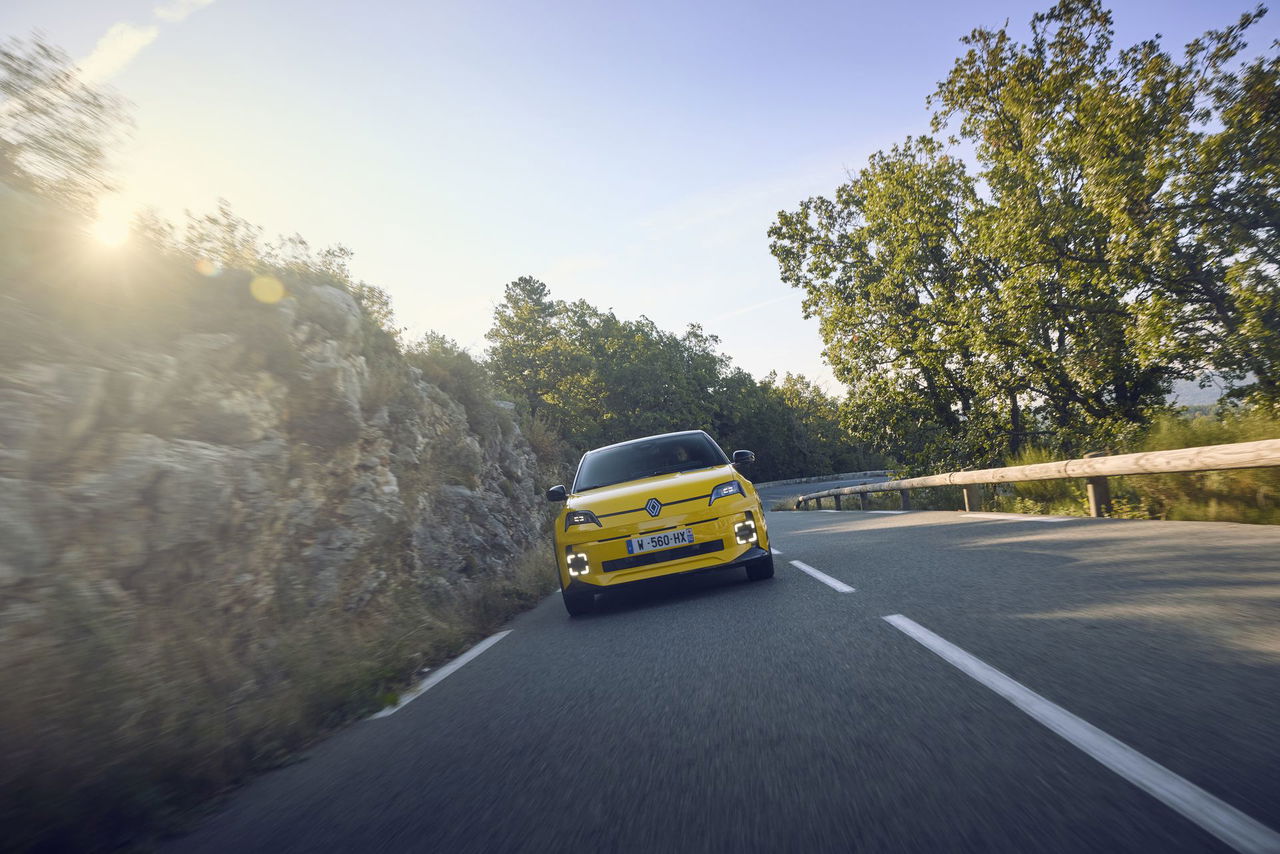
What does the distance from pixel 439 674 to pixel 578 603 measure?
195cm

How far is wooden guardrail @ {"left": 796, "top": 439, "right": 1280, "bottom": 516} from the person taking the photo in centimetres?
701

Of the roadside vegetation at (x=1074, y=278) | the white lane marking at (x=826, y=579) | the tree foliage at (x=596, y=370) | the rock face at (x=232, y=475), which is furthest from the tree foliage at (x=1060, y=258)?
the tree foliage at (x=596, y=370)

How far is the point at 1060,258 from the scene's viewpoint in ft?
54.0

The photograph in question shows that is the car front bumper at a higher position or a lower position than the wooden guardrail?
lower

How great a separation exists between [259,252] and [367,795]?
10140mm

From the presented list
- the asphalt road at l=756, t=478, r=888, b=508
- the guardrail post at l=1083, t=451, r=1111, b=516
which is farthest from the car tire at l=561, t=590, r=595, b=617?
the asphalt road at l=756, t=478, r=888, b=508

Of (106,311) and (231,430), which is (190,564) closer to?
(231,430)

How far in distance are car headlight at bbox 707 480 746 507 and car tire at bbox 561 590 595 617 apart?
4.65ft

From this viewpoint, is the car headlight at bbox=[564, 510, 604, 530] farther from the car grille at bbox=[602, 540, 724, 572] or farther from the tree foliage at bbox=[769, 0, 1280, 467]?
the tree foliage at bbox=[769, 0, 1280, 467]

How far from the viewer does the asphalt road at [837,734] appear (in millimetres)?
2357

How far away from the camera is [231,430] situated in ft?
24.3

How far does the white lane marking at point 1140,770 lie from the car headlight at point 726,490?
3581 millimetres

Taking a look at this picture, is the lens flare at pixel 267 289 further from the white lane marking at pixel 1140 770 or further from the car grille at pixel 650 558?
the white lane marking at pixel 1140 770

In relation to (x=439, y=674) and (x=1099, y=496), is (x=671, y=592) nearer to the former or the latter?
(x=439, y=674)
